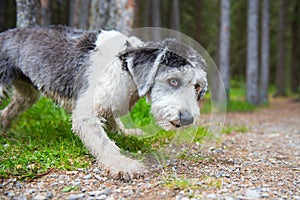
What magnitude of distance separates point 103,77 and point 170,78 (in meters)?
0.86

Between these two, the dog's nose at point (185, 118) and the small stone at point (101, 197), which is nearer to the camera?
the small stone at point (101, 197)

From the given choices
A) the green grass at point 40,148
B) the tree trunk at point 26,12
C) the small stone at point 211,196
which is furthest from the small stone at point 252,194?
the tree trunk at point 26,12

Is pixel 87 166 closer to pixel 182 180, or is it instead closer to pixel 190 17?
pixel 182 180

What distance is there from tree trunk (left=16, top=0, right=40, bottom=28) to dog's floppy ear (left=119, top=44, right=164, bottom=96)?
3.22 meters

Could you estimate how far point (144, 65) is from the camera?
10.9ft

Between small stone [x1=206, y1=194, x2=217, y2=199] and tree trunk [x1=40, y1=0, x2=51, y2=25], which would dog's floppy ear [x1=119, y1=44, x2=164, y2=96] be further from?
tree trunk [x1=40, y1=0, x2=51, y2=25]

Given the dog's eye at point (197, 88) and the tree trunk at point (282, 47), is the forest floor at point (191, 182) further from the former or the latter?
the tree trunk at point (282, 47)

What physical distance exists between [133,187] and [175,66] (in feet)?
3.94

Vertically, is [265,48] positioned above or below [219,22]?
below

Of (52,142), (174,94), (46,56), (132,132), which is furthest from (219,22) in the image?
(174,94)

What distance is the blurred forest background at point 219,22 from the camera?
664cm

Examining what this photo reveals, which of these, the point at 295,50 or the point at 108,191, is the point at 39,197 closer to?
the point at 108,191

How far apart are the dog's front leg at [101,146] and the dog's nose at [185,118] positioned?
75 cm

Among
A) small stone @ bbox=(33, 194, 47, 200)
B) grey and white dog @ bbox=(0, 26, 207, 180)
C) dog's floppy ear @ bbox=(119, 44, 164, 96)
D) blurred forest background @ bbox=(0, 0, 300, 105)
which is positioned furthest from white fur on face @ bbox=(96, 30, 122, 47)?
blurred forest background @ bbox=(0, 0, 300, 105)
